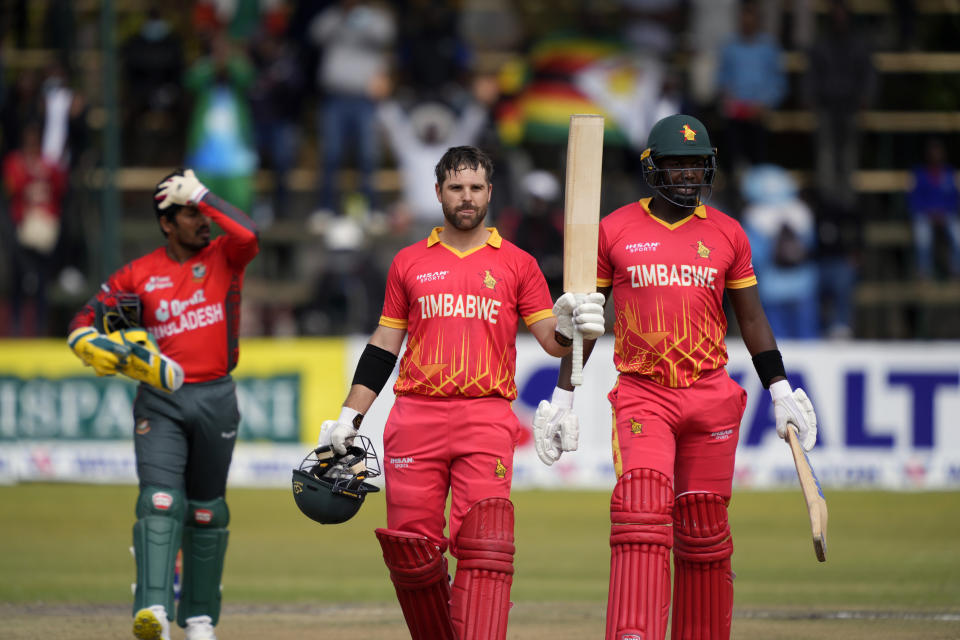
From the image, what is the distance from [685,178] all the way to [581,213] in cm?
53

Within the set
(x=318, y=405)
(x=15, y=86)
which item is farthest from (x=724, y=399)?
(x=15, y=86)

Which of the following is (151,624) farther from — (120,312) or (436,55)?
(436,55)

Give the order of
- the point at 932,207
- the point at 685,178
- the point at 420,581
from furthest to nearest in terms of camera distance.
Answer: the point at 932,207
the point at 685,178
the point at 420,581

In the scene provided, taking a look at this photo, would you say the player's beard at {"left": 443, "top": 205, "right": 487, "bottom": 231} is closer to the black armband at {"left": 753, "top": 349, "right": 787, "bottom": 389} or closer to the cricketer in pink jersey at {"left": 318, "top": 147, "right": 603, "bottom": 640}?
the cricketer in pink jersey at {"left": 318, "top": 147, "right": 603, "bottom": 640}

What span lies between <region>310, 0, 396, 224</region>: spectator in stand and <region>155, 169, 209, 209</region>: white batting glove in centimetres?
923

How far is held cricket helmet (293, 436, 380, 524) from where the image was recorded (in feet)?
21.9

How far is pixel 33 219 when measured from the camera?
54.4 feet

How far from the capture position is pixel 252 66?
57.7ft

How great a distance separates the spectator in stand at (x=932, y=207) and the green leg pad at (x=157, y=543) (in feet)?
41.1

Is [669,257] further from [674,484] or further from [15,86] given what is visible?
[15,86]

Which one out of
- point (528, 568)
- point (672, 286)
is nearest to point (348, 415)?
point (672, 286)

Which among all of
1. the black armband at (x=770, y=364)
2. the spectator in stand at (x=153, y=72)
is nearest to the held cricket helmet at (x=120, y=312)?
the black armband at (x=770, y=364)

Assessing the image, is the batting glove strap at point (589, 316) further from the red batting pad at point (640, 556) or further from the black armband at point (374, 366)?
the black armband at point (374, 366)

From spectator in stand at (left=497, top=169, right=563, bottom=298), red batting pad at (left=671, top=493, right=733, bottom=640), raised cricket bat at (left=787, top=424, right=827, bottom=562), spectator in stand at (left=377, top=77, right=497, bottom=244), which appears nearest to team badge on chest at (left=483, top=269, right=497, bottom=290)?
red batting pad at (left=671, top=493, right=733, bottom=640)
